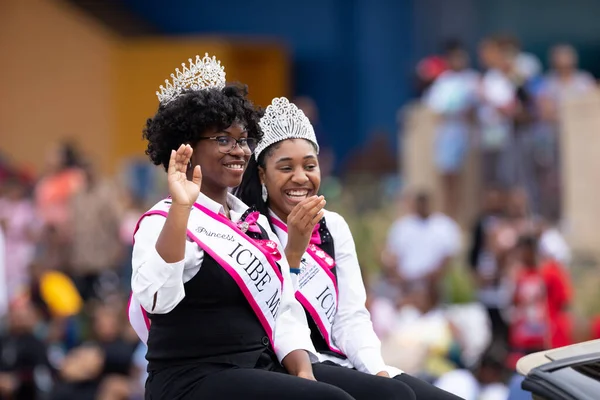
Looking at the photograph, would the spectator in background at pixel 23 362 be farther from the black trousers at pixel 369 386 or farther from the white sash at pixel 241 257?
the black trousers at pixel 369 386

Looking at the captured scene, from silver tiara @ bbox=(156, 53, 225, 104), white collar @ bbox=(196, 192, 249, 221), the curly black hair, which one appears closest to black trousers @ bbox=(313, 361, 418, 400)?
white collar @ bbox=(196, 192, 249, 221)

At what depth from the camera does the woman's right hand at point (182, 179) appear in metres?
4.15

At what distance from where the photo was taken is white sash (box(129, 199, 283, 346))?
4.36m

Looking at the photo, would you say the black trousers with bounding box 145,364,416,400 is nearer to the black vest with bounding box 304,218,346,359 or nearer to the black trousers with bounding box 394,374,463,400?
the black trousers with bounding box 394,374,463,400

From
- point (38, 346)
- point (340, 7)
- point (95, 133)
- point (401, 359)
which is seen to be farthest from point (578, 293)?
point (95, 133)

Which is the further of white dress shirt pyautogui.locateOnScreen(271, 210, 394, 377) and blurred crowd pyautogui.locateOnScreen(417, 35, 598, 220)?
blurred crowd pyautogui.locateOnScreen(417, 35, 598, 220)

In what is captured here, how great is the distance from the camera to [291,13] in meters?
20.8

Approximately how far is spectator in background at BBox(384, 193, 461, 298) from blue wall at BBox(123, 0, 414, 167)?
691cm

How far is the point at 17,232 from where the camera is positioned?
13.5 metres

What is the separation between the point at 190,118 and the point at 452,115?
8.80 m

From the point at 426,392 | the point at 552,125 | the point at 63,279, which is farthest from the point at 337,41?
the point at 426,392

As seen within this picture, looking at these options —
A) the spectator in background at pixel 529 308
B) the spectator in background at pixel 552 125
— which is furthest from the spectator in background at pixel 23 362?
the spectator in background at pixel 552 125

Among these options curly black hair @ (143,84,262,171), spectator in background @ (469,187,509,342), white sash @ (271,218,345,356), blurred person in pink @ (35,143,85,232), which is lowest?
white sash @ (271,218,345,356)

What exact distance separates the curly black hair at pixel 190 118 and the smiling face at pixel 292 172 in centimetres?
34
